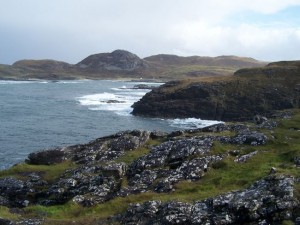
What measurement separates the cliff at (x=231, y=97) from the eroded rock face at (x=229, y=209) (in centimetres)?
6497

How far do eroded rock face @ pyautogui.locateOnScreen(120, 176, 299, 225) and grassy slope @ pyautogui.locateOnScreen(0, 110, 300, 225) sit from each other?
92cm

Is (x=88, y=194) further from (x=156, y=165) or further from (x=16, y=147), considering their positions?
(x=16, y=147)

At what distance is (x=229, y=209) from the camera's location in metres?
21.5

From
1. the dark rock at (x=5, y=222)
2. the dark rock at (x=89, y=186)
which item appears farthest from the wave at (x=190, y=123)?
the dark rock at (x=5, y=222)

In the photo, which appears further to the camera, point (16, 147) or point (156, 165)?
point (16, 147)

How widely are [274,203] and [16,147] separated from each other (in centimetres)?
4150

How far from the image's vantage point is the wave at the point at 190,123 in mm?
80500

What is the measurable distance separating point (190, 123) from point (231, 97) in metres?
17.2

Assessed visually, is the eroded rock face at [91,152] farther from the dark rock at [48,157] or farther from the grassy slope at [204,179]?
the grassy slope at [204,179]

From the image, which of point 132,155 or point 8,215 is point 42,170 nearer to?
point 132,155

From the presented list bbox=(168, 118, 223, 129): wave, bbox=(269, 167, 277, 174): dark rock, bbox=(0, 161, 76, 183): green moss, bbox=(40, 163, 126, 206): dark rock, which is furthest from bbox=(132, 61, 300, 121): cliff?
bbox=(269, 167, 277, 174): dark rock

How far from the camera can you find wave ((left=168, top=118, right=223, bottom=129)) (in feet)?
264

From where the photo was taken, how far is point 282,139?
1348 inches

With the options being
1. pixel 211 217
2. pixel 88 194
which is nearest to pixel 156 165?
pixel 88 194
